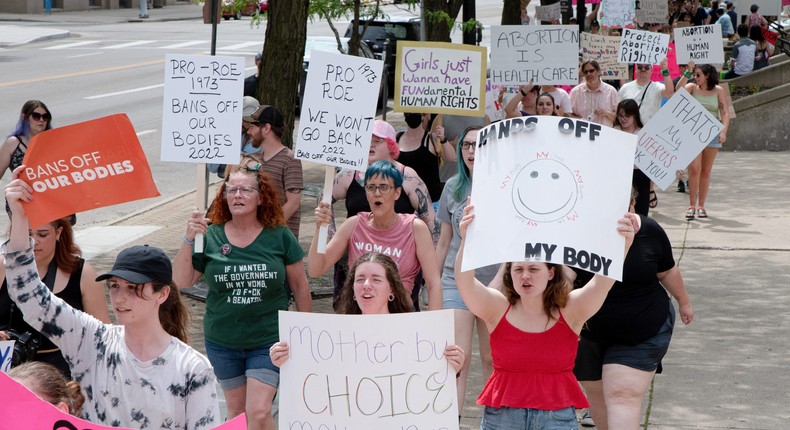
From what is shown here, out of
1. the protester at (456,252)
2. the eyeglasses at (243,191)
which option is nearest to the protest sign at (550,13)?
the protester at (456,252)

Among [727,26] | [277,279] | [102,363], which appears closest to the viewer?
[102,363]

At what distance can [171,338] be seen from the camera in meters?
4.33

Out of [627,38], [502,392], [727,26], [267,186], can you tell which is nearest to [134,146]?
[267,186]

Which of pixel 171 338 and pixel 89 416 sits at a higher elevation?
pixel 171 338

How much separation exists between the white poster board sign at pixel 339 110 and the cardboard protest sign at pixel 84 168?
1551mm

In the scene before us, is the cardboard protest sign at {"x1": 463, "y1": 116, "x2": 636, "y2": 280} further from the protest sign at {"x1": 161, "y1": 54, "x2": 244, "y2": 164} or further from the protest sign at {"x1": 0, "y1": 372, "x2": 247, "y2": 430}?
the protest sign at {"x1": 161, "y1": 54, "x2": 244, "y2": 164}

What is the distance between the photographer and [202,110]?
6.68 meters

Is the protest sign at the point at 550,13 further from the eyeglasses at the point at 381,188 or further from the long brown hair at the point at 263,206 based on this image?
the long brown hair at the point at 263,206

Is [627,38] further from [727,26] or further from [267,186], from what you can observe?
[727,26]

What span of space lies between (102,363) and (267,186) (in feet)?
6.28

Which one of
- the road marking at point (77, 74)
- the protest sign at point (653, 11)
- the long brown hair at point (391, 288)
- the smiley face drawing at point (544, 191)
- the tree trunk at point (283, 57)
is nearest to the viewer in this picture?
the smiley face drawing at point (544, 191)

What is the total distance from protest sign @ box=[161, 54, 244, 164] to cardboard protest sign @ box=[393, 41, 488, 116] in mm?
2821

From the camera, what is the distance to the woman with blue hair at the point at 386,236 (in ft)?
20.8

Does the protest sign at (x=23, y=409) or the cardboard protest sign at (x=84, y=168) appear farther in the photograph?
the cardboard protest sign at (x=84, y=168)
